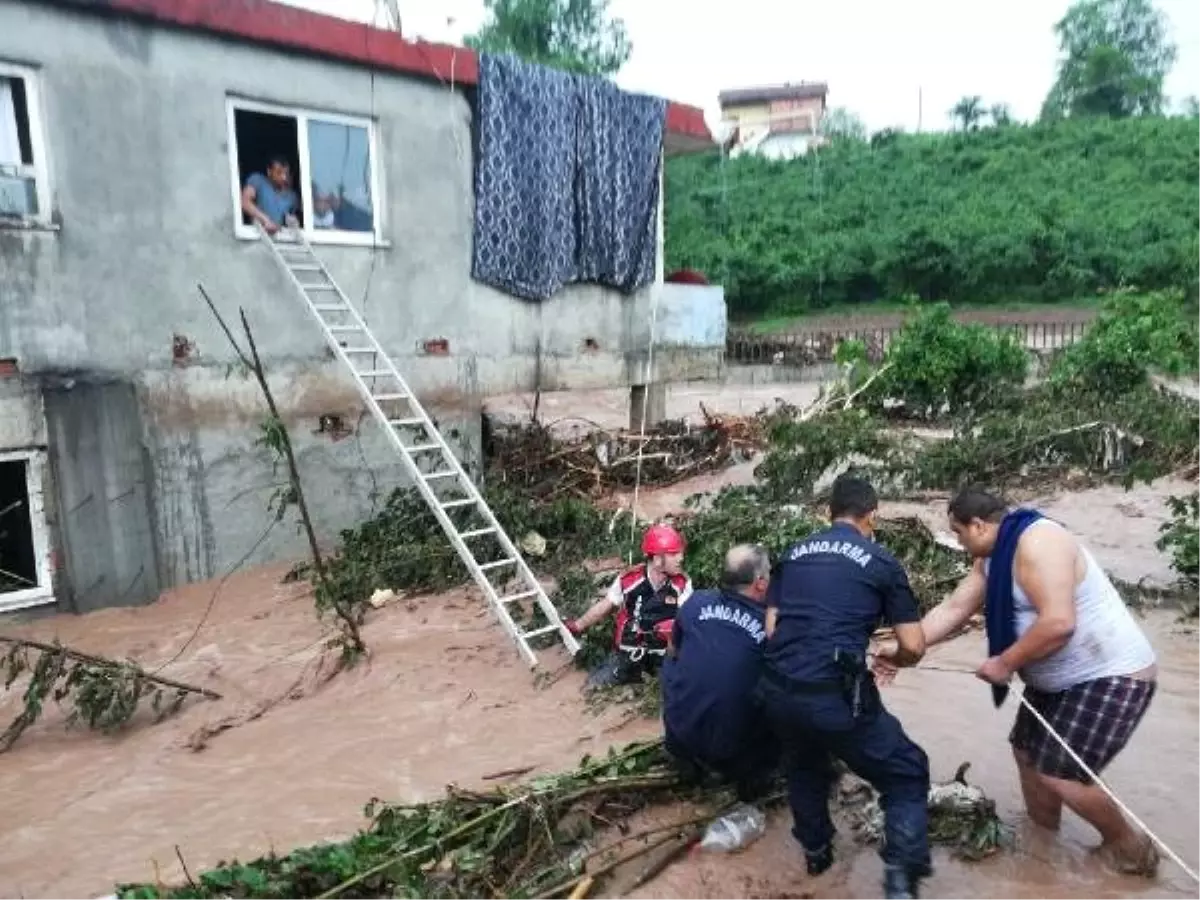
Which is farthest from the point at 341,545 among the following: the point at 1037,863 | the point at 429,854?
the point at 1037,863

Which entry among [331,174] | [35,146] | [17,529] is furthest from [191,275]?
[17,529]

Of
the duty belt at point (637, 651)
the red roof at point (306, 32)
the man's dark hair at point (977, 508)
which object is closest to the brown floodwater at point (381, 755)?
the duty belt at point (637, 651)

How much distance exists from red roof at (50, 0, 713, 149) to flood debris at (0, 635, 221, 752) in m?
4.93

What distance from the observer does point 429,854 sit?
12.5 feet

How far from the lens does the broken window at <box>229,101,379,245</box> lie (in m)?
9.03

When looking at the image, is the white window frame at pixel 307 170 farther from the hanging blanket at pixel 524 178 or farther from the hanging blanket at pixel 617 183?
the hanging blanket at pixel 617 183

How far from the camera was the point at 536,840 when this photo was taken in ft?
13.0

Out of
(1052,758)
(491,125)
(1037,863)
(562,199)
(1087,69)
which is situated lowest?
(1037,863)

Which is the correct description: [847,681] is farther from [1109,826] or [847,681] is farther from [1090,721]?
[1109,826]

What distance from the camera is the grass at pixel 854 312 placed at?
3181cm

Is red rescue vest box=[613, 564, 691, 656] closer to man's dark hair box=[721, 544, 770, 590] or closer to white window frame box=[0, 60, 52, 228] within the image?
man's dark hair box=[721, 544, 770, 590]

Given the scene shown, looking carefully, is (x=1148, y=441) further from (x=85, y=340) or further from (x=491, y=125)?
(x=85, y=340)

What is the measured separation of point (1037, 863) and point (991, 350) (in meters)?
12.9

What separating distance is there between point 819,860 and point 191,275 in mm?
6967
